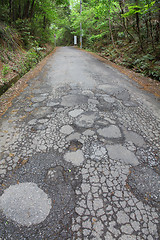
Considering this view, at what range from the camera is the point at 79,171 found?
1817 mm

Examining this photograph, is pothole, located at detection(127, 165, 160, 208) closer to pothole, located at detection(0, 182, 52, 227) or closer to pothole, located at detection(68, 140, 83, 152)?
pothole, located at detection(68, 140, 83, 152)

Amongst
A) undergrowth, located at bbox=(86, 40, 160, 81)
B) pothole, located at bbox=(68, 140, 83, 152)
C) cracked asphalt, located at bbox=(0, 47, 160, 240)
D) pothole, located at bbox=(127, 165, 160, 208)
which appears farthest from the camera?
undergrowth, located at bbox=(86, 40, 160, 81)

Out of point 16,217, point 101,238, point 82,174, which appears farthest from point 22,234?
point 82,174

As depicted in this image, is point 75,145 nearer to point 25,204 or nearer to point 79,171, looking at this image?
point 79,171

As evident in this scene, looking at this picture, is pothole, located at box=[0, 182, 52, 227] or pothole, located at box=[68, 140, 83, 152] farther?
pothole, located at box=[68, 140, 83, 152]

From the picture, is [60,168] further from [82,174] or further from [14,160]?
[14,160]

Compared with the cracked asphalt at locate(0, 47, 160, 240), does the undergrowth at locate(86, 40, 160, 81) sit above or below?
above

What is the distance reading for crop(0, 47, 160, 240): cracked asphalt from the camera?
1.31 m

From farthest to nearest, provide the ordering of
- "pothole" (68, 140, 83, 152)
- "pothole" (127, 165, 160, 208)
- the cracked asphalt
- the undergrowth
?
the undergrowth → "pothole" (68, 140, 83, 152) → "pothole" (127, 165, 160, 208) → the cracked asphalt

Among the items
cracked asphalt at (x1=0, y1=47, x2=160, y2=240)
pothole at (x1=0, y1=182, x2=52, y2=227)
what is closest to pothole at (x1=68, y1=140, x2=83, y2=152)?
cracked asphalt at (x1=0, y1=47, x2=160, y2=240)

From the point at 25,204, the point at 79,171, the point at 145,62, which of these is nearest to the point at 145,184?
the point at 79,171

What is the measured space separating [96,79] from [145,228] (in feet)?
15.7

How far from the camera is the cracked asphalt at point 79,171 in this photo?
51.4 inches

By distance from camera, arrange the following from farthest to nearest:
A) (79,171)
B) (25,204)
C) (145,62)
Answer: (145,62), (79,171), (25,204)
